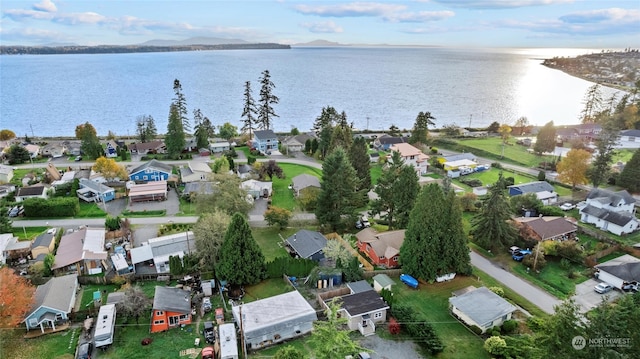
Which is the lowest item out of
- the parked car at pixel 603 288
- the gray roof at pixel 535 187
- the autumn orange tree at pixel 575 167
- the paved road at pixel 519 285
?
the paved road at pixel 519 285

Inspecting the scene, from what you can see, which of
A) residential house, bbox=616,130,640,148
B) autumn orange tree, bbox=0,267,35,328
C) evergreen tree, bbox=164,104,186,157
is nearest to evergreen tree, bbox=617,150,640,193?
residential house, bbox=616,130,640,148

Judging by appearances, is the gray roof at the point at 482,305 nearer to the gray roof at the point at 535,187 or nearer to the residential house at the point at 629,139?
the gray roof at the point at 535,187

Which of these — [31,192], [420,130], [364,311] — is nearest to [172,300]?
[364,311]

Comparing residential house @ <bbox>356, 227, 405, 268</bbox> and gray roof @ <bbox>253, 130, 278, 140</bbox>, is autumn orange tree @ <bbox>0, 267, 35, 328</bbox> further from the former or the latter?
gray roof @ <bbox>253, 130, 278, 140</bbox>

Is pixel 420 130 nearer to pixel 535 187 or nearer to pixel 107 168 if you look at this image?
pixel 535 187

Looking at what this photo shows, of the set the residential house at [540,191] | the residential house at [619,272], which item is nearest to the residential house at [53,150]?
the residential house at [540,191]
